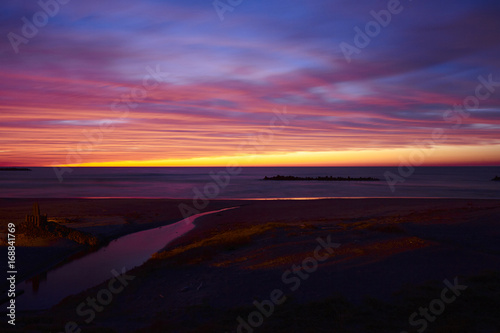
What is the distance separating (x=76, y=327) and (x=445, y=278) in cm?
884

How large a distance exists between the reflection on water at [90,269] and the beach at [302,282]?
970 mm

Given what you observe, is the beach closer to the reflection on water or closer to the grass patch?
the grass patch

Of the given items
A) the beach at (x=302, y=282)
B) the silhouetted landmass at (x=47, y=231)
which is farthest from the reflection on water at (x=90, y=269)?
the silhouetted landmass at (x=47, y=231)

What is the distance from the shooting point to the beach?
7.36m

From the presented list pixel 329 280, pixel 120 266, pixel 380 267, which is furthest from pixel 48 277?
pixel 380 267

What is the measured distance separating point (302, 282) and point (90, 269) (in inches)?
331

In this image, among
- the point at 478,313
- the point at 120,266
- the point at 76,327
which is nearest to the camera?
the point at 76,327

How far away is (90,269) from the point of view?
43.9 feet

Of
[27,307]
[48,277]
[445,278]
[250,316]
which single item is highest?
[48,277]

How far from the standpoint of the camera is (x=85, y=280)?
39.6 feet

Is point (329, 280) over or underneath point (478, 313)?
over

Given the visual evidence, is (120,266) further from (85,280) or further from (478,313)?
(478,313)

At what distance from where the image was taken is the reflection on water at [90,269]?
10.5 meters

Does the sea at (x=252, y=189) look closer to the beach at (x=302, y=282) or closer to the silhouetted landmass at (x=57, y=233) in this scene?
the silhouetted landmass at (x=57, y=233)
